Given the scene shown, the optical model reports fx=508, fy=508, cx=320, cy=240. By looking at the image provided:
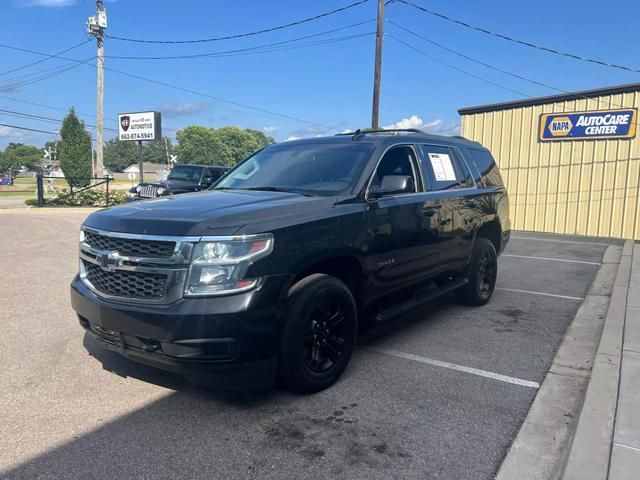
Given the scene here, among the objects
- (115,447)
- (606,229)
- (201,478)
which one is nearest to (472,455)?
(201,478)

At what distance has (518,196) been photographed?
15.9 m

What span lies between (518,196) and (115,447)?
594 inches

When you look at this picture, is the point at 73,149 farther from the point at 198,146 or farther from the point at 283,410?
the point at 198,146

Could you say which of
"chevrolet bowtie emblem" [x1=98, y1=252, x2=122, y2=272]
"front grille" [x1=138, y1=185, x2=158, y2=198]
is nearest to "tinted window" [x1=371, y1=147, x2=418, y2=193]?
"chevrolet bowtie emblem" [x1=98, y1=252, x2=122, y2=272]

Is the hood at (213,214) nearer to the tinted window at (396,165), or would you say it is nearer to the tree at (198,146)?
the tinted window at (396,165)

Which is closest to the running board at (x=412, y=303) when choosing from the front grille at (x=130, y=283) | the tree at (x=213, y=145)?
the front grille at (x=130, y=283)

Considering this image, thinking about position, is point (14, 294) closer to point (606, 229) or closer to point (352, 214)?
point (352, 214)

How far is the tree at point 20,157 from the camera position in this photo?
128m

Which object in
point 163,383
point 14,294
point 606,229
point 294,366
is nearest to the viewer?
point 294,366

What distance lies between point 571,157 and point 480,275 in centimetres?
1034

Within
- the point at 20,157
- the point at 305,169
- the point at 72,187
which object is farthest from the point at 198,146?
the point at 305,169

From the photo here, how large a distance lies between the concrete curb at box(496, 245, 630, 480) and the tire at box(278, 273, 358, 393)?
138 centimetres

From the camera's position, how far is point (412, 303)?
16.1 ft

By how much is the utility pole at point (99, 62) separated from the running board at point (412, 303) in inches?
975
